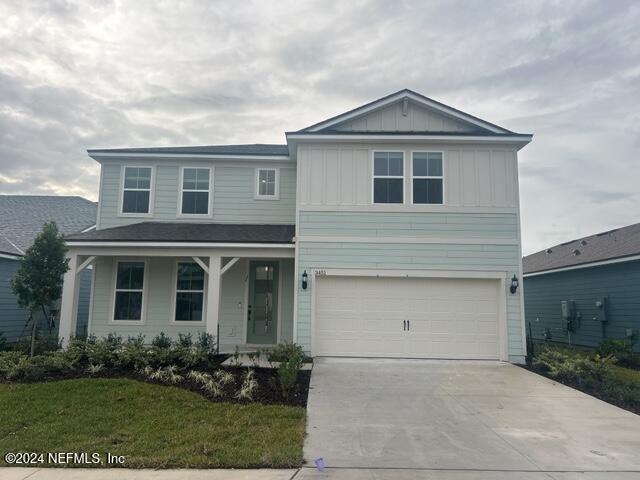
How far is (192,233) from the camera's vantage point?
12250 millimetres

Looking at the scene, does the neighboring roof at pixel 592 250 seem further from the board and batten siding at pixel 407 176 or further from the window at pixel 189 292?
the window at pixel 189 292

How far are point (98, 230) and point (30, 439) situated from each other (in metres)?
8.51

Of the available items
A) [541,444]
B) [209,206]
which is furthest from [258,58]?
[541,444]

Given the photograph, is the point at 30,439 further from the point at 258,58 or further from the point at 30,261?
the point at 258,58

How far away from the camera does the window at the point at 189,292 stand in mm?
12984

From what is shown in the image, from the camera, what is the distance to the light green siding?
11.5 m

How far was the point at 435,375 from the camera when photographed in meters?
9.71

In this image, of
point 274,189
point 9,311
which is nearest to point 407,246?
point 274,189

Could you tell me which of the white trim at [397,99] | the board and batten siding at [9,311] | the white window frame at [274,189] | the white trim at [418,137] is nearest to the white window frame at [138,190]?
→ the white window frame at [274,189]

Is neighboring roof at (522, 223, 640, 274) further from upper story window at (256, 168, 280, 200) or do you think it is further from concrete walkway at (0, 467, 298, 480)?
concrete walkway at (0, 467, 298, 480)

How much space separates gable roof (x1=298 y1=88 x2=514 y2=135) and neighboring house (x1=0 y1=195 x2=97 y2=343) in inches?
328

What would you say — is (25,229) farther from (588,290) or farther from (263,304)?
(588,290)

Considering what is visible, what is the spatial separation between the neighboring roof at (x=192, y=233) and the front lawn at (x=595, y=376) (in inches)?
265

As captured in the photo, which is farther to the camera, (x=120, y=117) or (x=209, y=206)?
(x=120, y=117)
